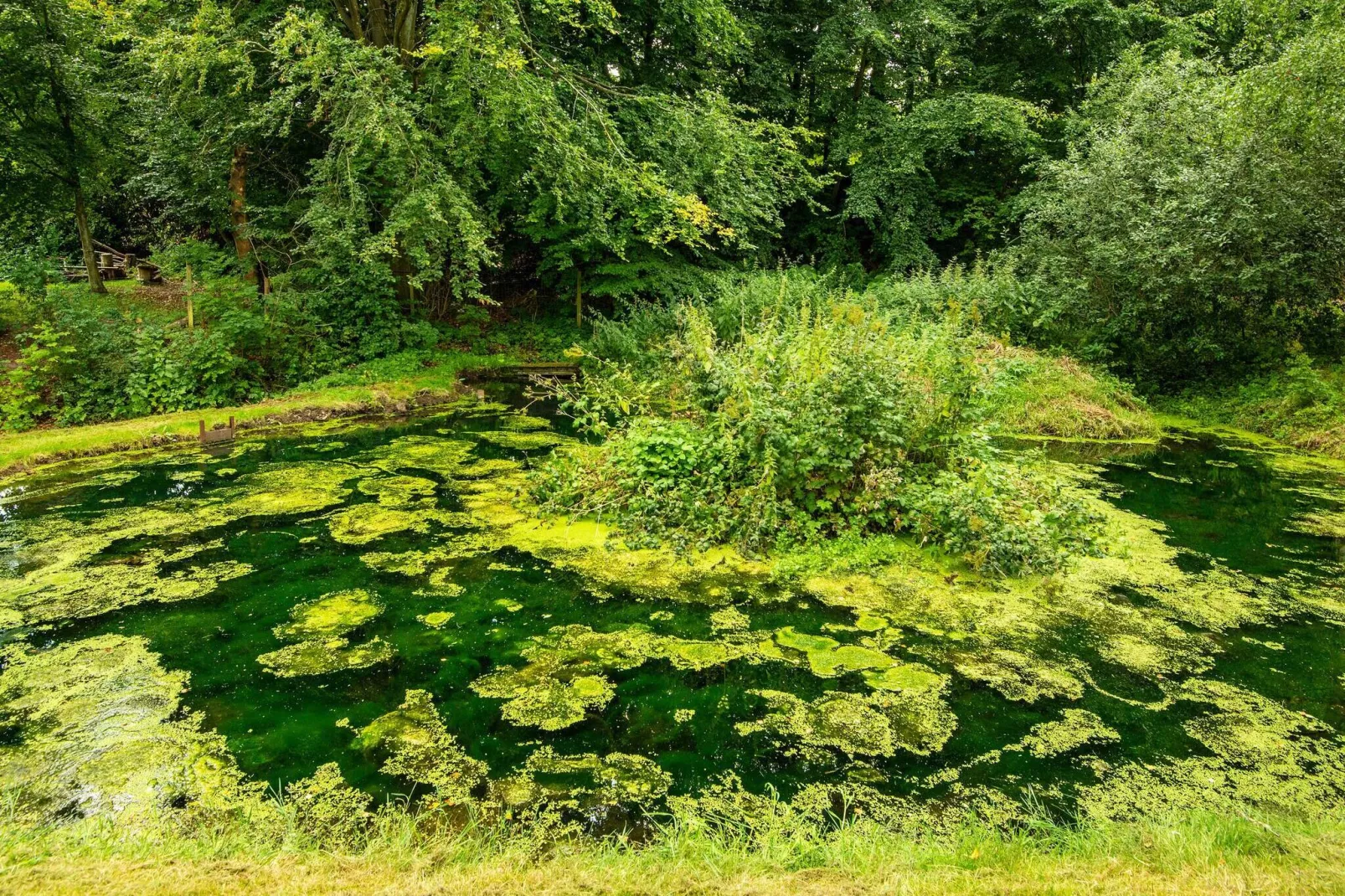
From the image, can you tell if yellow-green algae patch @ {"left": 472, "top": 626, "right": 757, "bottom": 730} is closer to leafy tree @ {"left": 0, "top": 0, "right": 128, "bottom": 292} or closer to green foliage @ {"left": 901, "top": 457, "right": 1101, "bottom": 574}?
green foliage @ {"left": 901, "top": 457, "right": 1101, "bottom": 574}

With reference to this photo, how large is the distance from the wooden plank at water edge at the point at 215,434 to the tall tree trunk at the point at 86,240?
636cm

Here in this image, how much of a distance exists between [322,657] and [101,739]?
1.07 metres

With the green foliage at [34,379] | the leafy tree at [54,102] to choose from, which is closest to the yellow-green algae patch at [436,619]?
the green foliage at [34,379]

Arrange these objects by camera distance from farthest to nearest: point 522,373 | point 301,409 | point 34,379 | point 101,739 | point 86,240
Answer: point 522,373
point 86,240
point 301,409
point 34,379
point 101,739

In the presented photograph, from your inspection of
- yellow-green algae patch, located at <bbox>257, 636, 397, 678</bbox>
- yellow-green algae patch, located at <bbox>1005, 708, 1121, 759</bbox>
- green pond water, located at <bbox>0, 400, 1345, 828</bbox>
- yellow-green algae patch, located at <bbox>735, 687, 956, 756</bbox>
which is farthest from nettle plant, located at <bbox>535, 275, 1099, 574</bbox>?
yellow-green algae patch, located at <bbox>257, 636, 397, 678</bbox>

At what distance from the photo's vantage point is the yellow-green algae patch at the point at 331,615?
4.53 meters

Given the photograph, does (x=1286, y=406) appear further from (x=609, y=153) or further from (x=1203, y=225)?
(x=609, y=153)

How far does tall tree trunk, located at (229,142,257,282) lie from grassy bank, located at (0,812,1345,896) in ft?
42.5

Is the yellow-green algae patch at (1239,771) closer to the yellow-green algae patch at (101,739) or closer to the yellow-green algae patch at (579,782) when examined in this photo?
the yellow-green algae patch at (579,782)

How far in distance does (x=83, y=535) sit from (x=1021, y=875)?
6.97 metres

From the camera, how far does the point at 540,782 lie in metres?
3.20

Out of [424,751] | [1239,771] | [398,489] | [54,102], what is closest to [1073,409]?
[1239,771]

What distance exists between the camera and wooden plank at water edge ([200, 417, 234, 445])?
931 cm

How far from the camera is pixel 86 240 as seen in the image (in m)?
12.9
